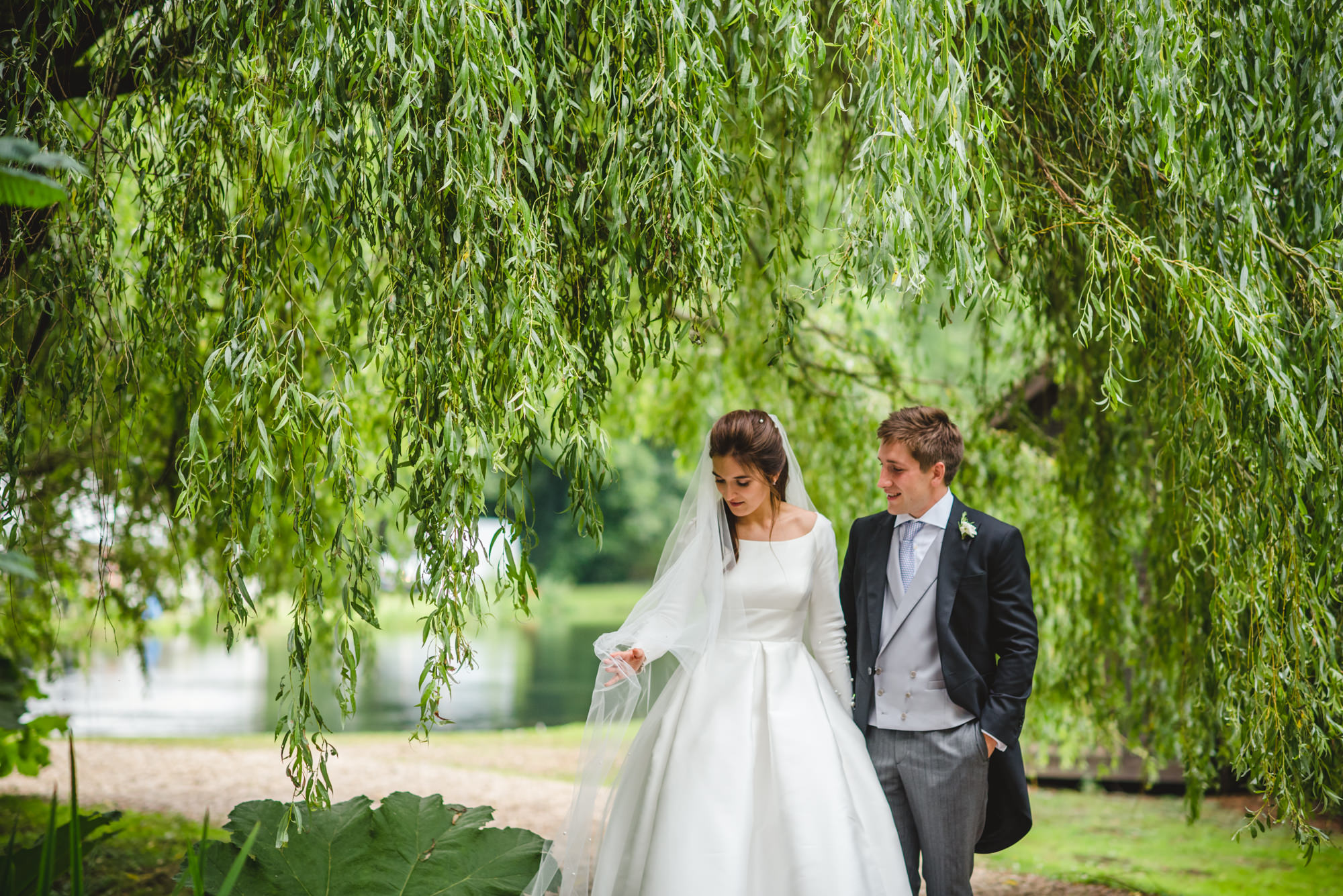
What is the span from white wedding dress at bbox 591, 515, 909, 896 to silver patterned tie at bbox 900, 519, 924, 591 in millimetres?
227

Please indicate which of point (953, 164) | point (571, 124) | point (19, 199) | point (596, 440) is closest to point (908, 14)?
point (953, 164)

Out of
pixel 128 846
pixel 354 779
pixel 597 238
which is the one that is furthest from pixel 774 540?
pixel 354 779

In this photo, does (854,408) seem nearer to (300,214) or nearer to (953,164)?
(953,164)

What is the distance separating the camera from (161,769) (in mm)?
8992

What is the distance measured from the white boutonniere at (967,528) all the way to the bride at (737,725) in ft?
1.38

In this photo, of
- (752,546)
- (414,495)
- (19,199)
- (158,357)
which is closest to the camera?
(19,199)

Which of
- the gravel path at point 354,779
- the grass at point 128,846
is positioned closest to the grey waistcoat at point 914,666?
the gravel path at point 354,779

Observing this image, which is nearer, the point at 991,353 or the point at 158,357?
the point at 158,357

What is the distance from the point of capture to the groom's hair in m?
3.21

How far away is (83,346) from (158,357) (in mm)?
524

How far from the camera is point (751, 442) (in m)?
3.31

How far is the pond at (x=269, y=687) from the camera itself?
41.9 feet

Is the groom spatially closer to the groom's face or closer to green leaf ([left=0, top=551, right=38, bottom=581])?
the groom's face

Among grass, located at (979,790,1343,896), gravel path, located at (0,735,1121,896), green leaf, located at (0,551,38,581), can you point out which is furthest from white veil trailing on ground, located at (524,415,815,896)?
grass, located at (979,790,1343,896)
